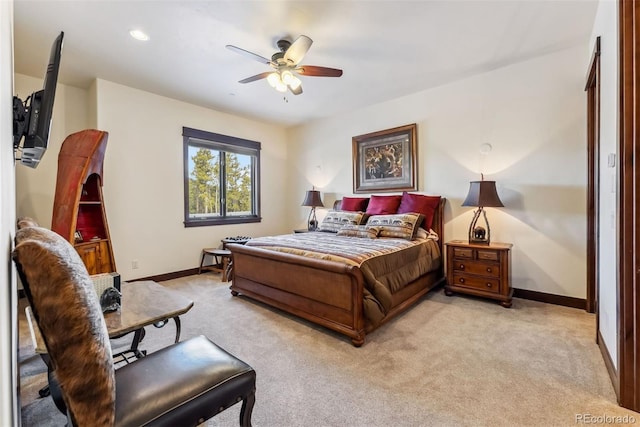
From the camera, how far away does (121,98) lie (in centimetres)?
384

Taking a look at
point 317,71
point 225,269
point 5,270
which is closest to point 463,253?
point 317,71

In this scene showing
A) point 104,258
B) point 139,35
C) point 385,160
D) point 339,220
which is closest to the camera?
point 139,35

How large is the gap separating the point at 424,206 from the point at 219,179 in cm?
344

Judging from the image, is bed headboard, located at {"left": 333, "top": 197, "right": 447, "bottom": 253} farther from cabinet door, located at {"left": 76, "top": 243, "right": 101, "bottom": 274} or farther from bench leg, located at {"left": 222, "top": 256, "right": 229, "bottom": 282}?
A: cabinet door, located at {"left": 76, "top": 243, "right": 101, "bottom": 274}

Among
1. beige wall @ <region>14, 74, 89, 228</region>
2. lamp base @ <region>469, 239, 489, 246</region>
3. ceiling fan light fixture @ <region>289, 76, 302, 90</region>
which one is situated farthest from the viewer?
beige wall @ <region>14, 74, 89, 228</region>

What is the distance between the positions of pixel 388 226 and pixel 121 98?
12.8ft

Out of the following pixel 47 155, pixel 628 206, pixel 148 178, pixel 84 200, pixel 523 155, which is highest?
pixel 47 155

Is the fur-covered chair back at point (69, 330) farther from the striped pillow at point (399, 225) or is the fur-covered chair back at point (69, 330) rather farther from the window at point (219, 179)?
the window at point (219, 179)

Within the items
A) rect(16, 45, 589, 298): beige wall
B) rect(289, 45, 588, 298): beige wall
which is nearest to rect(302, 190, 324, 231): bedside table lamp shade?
rect(16, 45, 589, 298): beige wall

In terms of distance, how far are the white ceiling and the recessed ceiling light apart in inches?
2.5

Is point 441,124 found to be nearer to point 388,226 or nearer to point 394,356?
point 388,226

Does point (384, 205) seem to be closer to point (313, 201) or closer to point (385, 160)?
point (385, 160)

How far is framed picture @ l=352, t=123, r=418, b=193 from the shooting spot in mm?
4250

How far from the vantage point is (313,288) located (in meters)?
2.60
